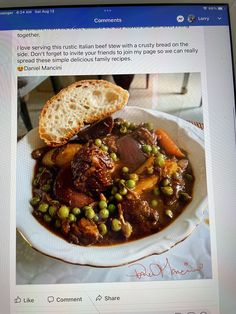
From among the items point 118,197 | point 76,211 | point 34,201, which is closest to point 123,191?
point 118,197

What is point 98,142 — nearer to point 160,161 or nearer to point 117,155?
point 117,155

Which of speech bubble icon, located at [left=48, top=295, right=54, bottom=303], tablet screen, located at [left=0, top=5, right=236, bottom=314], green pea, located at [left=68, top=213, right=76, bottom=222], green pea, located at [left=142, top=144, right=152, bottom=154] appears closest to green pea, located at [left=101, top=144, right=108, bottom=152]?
tablet screen, located at [left=0, top=5, right=236, bottom=314]

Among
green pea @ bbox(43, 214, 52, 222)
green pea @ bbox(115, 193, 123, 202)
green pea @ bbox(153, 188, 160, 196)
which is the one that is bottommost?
Result: green pea @ bbox(43, 214, 52, 222)

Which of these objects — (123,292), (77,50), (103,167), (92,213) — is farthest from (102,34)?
(123,292)

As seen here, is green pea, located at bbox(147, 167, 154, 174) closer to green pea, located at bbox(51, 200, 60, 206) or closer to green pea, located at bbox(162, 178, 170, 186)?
green pea, located at bbox(162, 178, 170, 186)

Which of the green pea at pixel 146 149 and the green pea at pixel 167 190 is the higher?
the green pea at pixel 146 149

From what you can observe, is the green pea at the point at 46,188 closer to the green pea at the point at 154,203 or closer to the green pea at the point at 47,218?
the green pea at the point at 47,218

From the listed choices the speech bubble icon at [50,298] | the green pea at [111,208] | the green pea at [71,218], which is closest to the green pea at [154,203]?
the green pea at [111,208]
